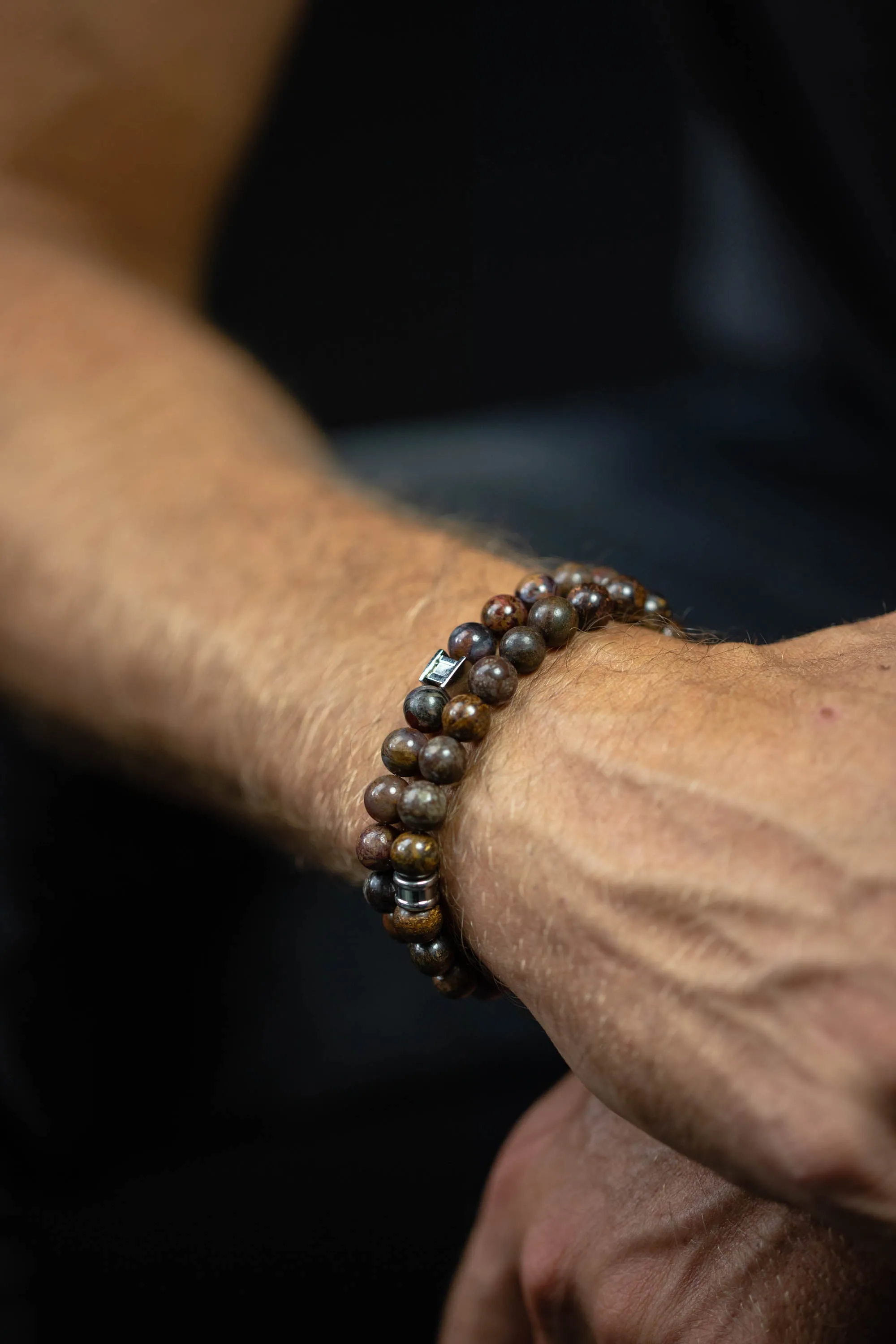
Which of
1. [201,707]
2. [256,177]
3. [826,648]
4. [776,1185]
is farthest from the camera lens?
[256,177]

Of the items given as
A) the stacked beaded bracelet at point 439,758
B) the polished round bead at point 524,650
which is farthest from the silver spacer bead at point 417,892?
the polished round bead at point 524,650

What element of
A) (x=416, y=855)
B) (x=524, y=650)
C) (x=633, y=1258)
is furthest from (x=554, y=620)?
(x=633, y=1258)

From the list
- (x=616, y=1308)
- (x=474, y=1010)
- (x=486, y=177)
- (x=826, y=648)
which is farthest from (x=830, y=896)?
(x=486, y=177)

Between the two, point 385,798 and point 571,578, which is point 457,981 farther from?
point 571,578

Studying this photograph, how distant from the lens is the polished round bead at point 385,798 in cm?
50

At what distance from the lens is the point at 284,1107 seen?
775 mm

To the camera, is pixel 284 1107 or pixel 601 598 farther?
pixel 284 1107

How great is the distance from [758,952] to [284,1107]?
1.63 feet

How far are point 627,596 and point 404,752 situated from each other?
0.56 feet

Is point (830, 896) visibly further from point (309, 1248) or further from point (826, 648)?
point (309, 1248)

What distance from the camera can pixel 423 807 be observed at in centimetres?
48

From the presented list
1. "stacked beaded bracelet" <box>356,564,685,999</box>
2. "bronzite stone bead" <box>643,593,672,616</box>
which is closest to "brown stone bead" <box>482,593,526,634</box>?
"stacked beaded bracelet" <box>356,564,685,999</box>

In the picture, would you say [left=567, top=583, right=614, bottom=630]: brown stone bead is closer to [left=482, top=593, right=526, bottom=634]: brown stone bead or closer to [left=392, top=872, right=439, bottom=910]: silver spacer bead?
[left=482, top=593, right=526, bottom=634]: brown stone bead

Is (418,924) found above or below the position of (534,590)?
below
